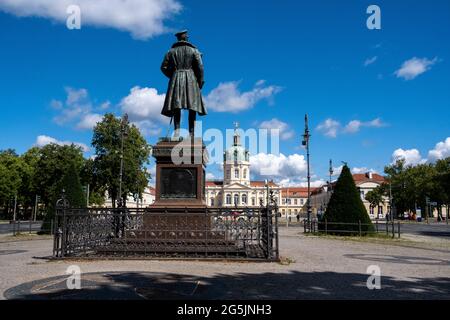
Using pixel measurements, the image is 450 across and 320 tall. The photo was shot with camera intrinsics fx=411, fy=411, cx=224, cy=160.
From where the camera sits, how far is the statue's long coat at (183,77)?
13.4 m

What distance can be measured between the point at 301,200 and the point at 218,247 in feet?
495

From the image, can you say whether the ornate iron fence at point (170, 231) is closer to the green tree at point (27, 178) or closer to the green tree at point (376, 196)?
the green tree at point (27, 178)

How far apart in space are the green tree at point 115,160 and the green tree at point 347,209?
3023cm

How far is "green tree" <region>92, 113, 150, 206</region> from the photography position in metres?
49.5

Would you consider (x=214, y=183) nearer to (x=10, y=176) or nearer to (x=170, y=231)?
(x=10, y=176)

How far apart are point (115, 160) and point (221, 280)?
43.5m

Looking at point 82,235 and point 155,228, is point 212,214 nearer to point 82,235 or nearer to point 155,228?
point 155,228

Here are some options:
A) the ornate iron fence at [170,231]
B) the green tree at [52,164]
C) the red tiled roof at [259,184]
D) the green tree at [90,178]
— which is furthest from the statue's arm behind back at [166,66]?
the red tiled roof at [259,184]

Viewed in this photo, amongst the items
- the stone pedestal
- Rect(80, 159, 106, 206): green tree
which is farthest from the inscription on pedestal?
Rect(80, 159, 106, 206): green tree

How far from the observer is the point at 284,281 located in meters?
8.14

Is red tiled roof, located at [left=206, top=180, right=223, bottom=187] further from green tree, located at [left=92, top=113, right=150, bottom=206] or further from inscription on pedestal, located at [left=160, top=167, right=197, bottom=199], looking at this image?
inscription on pedestal, located at [left=160, top=167, right=197, bottom=199]
